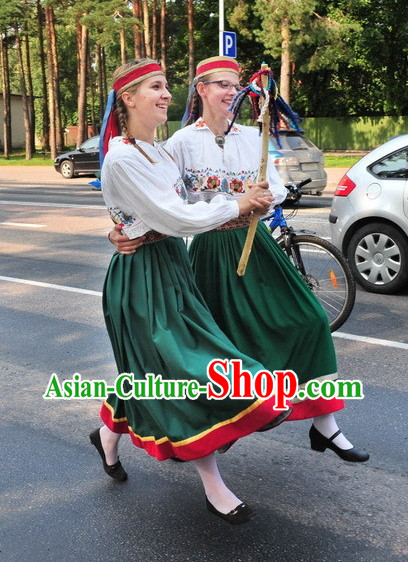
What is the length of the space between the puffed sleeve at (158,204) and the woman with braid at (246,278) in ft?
1.75

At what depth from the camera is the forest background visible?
32500mm

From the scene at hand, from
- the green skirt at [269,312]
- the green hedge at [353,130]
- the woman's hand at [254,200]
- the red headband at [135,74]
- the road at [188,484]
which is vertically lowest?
the road at [188,484]

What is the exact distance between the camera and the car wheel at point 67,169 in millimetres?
26391

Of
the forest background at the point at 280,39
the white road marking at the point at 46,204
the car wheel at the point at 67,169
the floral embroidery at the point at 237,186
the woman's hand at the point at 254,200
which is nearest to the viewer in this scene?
the woman's hand at the point at 254,200

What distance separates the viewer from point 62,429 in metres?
4.27

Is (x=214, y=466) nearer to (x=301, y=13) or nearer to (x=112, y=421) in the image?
(x=112, y=421)

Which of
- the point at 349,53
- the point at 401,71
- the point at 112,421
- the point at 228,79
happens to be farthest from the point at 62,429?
the point at 401,71

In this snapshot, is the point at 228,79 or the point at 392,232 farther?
the point at 392,232

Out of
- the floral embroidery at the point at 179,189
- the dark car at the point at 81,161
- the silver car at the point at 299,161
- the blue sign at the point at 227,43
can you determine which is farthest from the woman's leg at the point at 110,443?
the dark car at the point at 81,161

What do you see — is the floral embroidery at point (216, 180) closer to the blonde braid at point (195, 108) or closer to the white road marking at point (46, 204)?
the blonde braid at point (195, 108)

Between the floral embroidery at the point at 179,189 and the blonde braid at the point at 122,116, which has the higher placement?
the blonde braid at the point at 122,116

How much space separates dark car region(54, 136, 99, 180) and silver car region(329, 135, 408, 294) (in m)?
18.8

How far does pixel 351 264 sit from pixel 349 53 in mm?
28343

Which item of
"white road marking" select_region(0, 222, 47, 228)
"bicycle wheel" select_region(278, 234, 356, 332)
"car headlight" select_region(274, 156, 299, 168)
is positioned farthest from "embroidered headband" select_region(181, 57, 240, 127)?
"car headlight" select_region(274, 156, 299, 168)
